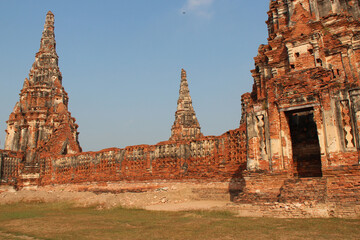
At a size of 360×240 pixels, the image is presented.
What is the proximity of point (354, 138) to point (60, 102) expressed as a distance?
27.4 metres

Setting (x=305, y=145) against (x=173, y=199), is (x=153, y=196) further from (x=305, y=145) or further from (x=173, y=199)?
(x=305, y=145)

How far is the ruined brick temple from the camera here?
9297 mm

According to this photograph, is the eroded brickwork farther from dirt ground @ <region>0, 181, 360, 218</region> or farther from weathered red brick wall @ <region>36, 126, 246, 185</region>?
weathered red brick wall @ <region>36, 126, 246, 185</region>

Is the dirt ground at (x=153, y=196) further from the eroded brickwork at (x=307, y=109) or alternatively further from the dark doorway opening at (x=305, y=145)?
the dark doorway opening at (x=305, y=145)

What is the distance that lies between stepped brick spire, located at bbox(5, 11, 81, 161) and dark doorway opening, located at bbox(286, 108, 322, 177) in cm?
1841

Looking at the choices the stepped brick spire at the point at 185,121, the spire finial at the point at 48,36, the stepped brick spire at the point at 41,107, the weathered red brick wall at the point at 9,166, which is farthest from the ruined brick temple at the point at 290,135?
the spire finial at the point at 48,36

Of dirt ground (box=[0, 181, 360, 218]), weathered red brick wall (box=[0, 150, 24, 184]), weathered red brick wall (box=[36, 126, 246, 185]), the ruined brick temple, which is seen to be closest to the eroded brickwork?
the ruined brick temple

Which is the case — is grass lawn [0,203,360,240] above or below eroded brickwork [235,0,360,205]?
below

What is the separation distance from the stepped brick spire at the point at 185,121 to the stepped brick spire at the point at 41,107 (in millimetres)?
11400

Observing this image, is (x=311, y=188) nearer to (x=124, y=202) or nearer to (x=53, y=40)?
(x=124, y=202)

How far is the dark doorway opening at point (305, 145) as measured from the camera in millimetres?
11750

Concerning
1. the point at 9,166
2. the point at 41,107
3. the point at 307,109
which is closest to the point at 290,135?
the point at 307,109

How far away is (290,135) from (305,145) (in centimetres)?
94

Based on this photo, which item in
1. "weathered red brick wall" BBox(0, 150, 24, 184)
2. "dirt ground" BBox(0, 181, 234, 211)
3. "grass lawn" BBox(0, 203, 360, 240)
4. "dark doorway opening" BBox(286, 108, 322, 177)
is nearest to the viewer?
"grass lawn" BBox(0, 203, 360, 240)
